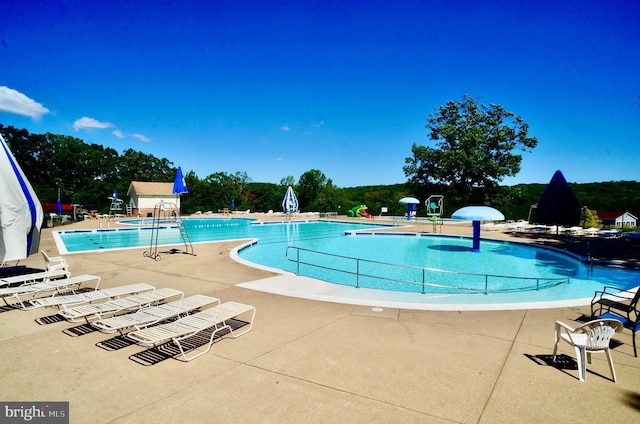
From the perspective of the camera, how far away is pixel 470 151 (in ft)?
120

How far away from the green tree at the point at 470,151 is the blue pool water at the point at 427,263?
1740cm

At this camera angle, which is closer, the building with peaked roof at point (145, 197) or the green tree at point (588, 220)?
the green tree at point (588, 220)

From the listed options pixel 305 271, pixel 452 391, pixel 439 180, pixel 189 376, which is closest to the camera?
pixel 452 391

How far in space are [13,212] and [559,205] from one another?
728 inches

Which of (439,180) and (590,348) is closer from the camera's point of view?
(590,348)

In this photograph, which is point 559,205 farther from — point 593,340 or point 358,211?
point 358,211

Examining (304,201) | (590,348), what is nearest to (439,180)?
(304,201)

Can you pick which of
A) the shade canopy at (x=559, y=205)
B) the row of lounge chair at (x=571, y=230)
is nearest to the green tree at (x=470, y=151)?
the row of lounge chair at (x=571, y=230)

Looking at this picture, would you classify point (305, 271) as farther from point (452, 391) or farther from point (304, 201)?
point (304, 201)

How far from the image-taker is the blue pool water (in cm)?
1023

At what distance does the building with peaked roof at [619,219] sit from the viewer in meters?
29.8

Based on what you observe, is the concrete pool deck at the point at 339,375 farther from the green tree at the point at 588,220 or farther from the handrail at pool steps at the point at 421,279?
the green tree at the point at 588,220

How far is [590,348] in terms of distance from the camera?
168 inches

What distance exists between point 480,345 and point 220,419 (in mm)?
3652
